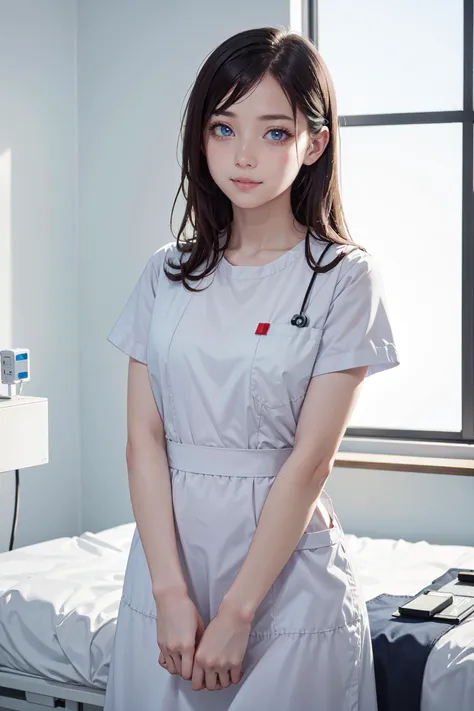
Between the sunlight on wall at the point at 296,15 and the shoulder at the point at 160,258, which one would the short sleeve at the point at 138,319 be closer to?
the shoulder at the point at 160,258

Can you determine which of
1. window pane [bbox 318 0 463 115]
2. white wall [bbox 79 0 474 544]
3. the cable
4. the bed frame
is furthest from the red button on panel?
window pane [bbox 318 0 463 115]

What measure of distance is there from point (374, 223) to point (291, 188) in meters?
2.12

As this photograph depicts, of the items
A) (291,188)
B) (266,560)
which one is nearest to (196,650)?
(266,560)

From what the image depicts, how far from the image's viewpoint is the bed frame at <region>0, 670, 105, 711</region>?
1.96 meters

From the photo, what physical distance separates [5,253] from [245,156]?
1.97m

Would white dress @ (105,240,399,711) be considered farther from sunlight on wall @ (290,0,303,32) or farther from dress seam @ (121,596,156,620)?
sunlight on wall @ (290,0,303,32)

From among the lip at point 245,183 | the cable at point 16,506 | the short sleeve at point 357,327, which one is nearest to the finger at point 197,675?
the short sleeve at point 357,327

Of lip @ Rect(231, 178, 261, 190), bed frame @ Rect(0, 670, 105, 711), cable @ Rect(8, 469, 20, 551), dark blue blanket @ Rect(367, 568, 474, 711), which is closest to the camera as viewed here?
lip @ Rect(231, 178, 261, 190)

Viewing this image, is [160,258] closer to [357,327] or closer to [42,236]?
[357,327]

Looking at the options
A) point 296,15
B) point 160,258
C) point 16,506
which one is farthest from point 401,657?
point 296,15

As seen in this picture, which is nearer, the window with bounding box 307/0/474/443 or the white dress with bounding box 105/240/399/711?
the white dress with bounding box 105/240/399/711

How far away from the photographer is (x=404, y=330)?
3420 mm

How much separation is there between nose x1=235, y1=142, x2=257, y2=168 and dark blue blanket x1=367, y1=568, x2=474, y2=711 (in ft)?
3.41

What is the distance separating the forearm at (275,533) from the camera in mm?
1167
